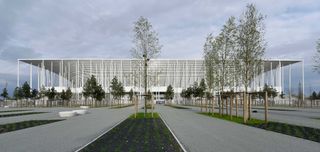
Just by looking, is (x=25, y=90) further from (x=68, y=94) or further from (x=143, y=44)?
(x=143, y=44)

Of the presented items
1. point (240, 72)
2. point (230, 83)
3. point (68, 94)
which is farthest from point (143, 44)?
point (68, 94)

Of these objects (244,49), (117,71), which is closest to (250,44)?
(244,49)

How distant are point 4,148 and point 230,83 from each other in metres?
26.4

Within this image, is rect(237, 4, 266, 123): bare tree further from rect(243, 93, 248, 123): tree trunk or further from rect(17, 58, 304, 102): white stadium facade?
rect(17, 58, 304, 102): white stadium facade

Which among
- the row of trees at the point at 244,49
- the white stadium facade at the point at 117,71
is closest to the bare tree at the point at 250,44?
the row of trees at the point at 244,49

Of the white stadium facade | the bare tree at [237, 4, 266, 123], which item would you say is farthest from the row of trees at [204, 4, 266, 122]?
the white stadium facade

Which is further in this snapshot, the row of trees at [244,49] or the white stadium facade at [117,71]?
the white stadium facade at [117,71]

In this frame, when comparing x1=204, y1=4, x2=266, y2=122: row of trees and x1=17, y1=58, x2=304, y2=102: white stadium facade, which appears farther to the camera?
x1=17, y1=58, x2=304, y2=102: white stadium facade

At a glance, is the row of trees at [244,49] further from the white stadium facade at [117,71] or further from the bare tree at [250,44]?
the white stadium facade at [117,71]

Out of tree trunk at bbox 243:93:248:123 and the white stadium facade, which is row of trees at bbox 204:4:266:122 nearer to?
tree trunk at bbox 243:93:248:123

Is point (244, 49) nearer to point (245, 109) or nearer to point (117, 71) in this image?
point (245, 109)

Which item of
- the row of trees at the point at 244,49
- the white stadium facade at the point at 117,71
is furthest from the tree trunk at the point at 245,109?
the white stadium facade at the point at 117,71

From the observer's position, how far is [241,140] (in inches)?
563

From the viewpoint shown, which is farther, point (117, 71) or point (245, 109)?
point (117, 71)
